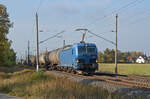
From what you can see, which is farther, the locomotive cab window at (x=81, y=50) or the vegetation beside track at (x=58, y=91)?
the locomotive cab window at (x=81, y=50)

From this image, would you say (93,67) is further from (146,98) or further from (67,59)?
(146,98)

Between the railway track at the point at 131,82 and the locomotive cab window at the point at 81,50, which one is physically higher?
the locomotive cab window at the point at 81,50

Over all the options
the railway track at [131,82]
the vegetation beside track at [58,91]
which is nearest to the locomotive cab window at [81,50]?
the railway track at [131,82]

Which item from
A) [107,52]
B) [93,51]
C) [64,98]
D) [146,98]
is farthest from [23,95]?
[107,52]

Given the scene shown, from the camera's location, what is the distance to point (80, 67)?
24594 millimetres

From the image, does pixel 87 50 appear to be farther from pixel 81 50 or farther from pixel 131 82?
pixel 131 82

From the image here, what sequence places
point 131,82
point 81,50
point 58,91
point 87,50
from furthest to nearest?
point 87,50 < point 81,50 < point 131,82 < point 58,91

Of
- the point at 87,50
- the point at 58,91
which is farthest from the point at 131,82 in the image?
the point at 87,50

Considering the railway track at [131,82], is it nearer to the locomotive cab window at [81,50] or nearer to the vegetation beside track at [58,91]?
the vegetation beside track at [58,91]

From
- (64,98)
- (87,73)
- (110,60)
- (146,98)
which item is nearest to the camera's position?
(64,98)

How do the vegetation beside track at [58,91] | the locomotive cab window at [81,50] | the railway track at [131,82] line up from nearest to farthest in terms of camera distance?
the vegetation beside track at [58,91]
the railway track at [131,82]
the locomotive cab window at [81,50]

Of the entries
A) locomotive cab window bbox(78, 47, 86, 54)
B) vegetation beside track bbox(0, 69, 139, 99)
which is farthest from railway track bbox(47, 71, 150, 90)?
locomotive cab window bbox(78, 47, 86, 54)

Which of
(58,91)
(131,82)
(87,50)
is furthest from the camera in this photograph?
(87,50)

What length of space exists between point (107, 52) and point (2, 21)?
97487 mm
